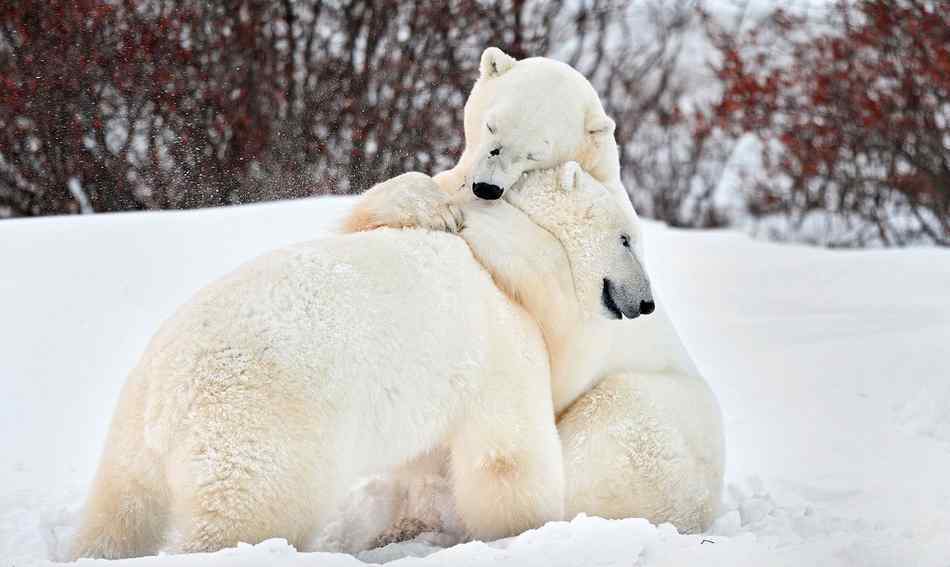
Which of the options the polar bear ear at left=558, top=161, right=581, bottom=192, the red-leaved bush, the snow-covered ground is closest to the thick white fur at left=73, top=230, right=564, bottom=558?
the snow-covered ground

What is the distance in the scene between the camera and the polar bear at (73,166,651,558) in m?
2.13

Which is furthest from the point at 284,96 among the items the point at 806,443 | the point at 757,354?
the point at 806,443

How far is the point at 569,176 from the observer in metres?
2.87

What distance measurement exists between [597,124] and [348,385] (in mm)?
1190

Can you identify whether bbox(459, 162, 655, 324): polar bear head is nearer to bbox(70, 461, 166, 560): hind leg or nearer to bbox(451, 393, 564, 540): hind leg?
bbox(451, 393, 564, 540): hind leg

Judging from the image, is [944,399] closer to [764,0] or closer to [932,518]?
[932,518]

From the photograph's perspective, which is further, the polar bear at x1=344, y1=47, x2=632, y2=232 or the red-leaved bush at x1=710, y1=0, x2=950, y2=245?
the red-leaved bush at x1=710, y1=0, x2=950, y2=245

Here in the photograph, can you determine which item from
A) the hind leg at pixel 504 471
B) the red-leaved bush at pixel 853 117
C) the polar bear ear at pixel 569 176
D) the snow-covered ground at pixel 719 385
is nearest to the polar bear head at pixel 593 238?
the polar bear ear at pixel 569 176

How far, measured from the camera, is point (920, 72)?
8898 millimetres

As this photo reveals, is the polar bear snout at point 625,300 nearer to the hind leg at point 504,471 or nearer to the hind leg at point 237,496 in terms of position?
the hind leg at point 504,471

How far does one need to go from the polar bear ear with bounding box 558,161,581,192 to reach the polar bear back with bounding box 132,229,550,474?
1.28 ft

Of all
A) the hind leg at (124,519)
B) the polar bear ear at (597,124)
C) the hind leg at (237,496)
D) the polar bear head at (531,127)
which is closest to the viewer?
the hind leg at (237,496)

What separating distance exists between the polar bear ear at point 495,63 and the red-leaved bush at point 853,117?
6336 mm

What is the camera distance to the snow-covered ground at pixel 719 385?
243cm
